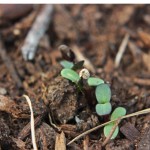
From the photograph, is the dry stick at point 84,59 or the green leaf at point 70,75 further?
the dry stick at point 84,59

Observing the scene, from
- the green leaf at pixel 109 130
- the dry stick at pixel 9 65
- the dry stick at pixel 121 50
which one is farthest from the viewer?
the dry stick at pixel 121 50

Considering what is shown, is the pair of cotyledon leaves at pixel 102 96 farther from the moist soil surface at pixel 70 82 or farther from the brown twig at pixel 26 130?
the brown twig at pixel 26 130

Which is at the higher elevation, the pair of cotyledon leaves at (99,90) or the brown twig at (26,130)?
the pair of cotyledon leaves at (99,90)

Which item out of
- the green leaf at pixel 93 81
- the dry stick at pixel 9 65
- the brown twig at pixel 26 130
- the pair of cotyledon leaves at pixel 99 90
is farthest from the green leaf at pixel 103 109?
the dry stick at pixel 9 65

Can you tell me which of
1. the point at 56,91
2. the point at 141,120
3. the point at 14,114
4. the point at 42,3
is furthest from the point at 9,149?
the point at 42,3

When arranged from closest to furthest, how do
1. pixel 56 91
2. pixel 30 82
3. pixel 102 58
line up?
1. pixel 56 91
2. pixel 30 82
3. pixel 102 58

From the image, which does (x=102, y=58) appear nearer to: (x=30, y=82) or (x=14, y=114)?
(x=30, y=82)
